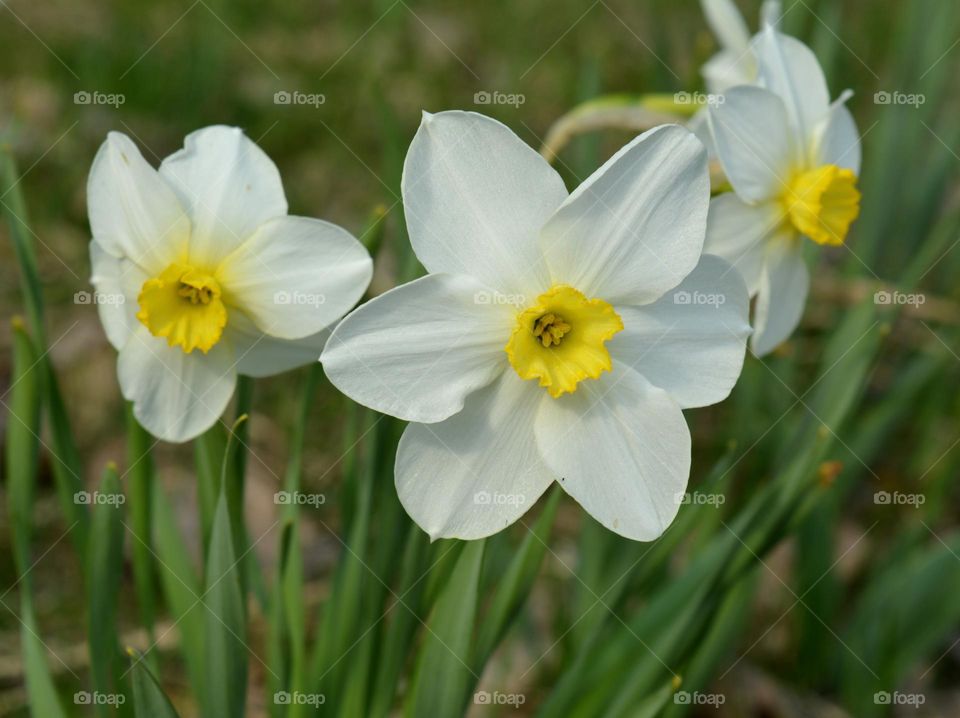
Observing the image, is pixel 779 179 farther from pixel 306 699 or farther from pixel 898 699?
pixel 898 699

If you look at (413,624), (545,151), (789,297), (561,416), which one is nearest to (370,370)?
(561,416)

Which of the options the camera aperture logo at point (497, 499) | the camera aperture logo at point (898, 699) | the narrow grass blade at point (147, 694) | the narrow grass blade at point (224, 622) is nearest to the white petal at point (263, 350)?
the narrow grass blade at point (224, 622)

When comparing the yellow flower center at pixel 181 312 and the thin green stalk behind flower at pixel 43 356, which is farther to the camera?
the thin green stalk behind flower at pixel 43 356

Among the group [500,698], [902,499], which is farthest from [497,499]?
[902,499]

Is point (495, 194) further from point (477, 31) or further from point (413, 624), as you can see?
point (477, 31)

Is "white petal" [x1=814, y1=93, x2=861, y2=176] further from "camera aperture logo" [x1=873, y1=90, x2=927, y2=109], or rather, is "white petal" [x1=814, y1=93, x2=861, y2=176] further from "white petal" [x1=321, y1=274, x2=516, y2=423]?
"camera aperture logo" [x1=873, y1=90, x2=927, y2=109]

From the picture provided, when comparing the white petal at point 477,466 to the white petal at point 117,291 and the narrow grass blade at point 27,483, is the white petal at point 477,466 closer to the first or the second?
the white petal at point 117,291

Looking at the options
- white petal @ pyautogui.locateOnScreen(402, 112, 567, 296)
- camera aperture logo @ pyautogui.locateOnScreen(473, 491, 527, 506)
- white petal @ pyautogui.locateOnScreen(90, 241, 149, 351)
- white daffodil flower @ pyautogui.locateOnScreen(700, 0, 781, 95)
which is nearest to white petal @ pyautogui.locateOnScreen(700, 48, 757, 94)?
white daffodil flower @ pyautogui.locateOnScreen(700, 0, 781, 95)
